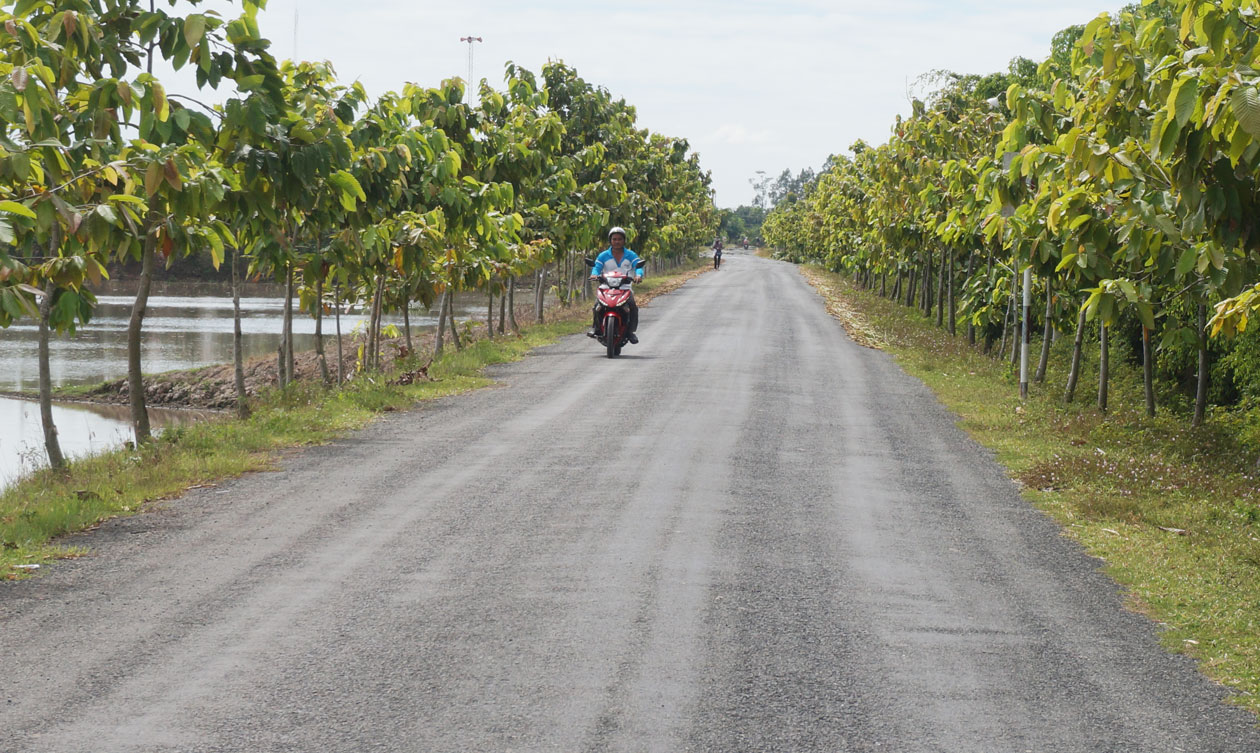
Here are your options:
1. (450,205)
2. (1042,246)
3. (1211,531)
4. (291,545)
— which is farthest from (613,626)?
(450,205)

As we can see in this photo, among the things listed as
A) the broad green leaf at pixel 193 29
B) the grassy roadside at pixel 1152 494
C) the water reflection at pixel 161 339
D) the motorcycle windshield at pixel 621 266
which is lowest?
the water reflection at pixel 161 339

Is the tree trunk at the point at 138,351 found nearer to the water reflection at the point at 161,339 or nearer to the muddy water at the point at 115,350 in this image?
the muddy water at the point at 115,350

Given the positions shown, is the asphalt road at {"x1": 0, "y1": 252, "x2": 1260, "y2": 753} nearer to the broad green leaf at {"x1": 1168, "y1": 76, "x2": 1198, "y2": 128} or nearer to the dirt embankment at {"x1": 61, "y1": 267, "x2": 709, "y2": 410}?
the broad green leaf at {"x1": 1168, "y1": 76, "x2": 1198, "y2": 128}

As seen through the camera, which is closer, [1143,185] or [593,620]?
[593,620]

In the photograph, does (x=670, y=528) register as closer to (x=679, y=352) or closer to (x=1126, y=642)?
(x=1126, y=642)

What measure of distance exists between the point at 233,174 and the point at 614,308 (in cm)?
1184

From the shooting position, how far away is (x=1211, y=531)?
847cm

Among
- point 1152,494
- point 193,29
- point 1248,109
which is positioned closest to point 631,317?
point 1152,494

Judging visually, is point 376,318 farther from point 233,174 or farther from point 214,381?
point 214,381

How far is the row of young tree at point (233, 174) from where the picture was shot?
6.70 metres

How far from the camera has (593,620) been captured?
5.70 metres

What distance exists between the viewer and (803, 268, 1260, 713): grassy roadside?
6.14m

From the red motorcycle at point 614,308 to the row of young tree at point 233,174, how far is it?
1.86m

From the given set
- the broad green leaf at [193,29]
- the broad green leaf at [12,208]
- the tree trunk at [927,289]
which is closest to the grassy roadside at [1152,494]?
the broad green leaf at [12,208]
